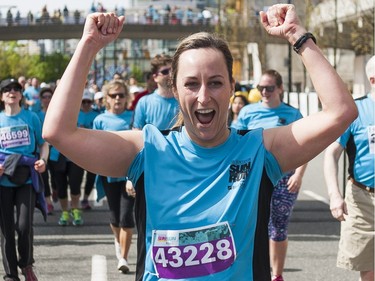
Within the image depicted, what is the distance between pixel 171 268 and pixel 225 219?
10.1 inches

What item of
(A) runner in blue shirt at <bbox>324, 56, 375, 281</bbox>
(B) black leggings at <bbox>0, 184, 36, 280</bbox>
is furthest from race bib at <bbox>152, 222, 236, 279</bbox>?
(B) black leggings at <bbox>0, 184, 36, 280</bbox>

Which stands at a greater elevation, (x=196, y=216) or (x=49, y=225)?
(x=196, y=216)

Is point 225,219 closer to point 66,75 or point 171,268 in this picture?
point 171,268

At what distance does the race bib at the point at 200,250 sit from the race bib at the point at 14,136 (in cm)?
582

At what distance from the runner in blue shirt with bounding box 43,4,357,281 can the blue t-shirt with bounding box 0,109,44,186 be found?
5609 mm

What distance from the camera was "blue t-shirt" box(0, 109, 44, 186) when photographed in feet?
30.4

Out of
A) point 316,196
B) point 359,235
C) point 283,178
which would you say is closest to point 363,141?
point 359,235

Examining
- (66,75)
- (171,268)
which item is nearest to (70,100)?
(66,75)

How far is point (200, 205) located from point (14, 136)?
5.87 meters

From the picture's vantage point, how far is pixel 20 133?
9.29 m

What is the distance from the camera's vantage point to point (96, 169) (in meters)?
3.74

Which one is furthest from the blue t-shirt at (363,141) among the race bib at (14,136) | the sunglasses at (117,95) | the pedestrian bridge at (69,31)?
the pedestrian bridge at (69,31)

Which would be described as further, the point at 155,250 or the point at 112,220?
the point at 112,220

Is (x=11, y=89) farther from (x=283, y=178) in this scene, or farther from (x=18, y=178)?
(x=283, y=178)
